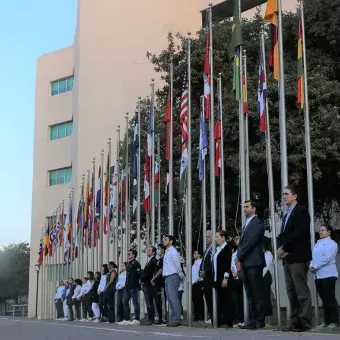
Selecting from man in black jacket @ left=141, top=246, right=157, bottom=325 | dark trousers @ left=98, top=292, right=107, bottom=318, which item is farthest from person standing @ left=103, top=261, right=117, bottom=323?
man in black jacket @ left=141, top=246, right=157, bottom=325

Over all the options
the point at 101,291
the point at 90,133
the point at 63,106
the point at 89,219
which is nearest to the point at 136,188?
the point at 101,291

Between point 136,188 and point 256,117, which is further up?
point 256,117

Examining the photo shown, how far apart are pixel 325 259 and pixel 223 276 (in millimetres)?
2145

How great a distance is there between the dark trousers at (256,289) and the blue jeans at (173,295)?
3329 mm

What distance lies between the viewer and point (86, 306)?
25.0 metres

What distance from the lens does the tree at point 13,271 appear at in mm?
72938

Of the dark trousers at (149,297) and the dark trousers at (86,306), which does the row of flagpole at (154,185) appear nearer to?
the dark trousers at (149,297)

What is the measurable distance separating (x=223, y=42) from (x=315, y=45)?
4.09m

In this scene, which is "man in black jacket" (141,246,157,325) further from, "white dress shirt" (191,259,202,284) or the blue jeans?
the blue jeans

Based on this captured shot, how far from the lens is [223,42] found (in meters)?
27.4

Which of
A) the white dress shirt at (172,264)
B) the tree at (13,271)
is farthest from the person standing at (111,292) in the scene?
the tree at (13,271)

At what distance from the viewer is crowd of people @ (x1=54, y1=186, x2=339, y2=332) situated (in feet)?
32.4

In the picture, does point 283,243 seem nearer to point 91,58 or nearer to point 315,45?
point 315,45

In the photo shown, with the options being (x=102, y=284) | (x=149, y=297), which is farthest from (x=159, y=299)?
(x=102, y=284)
